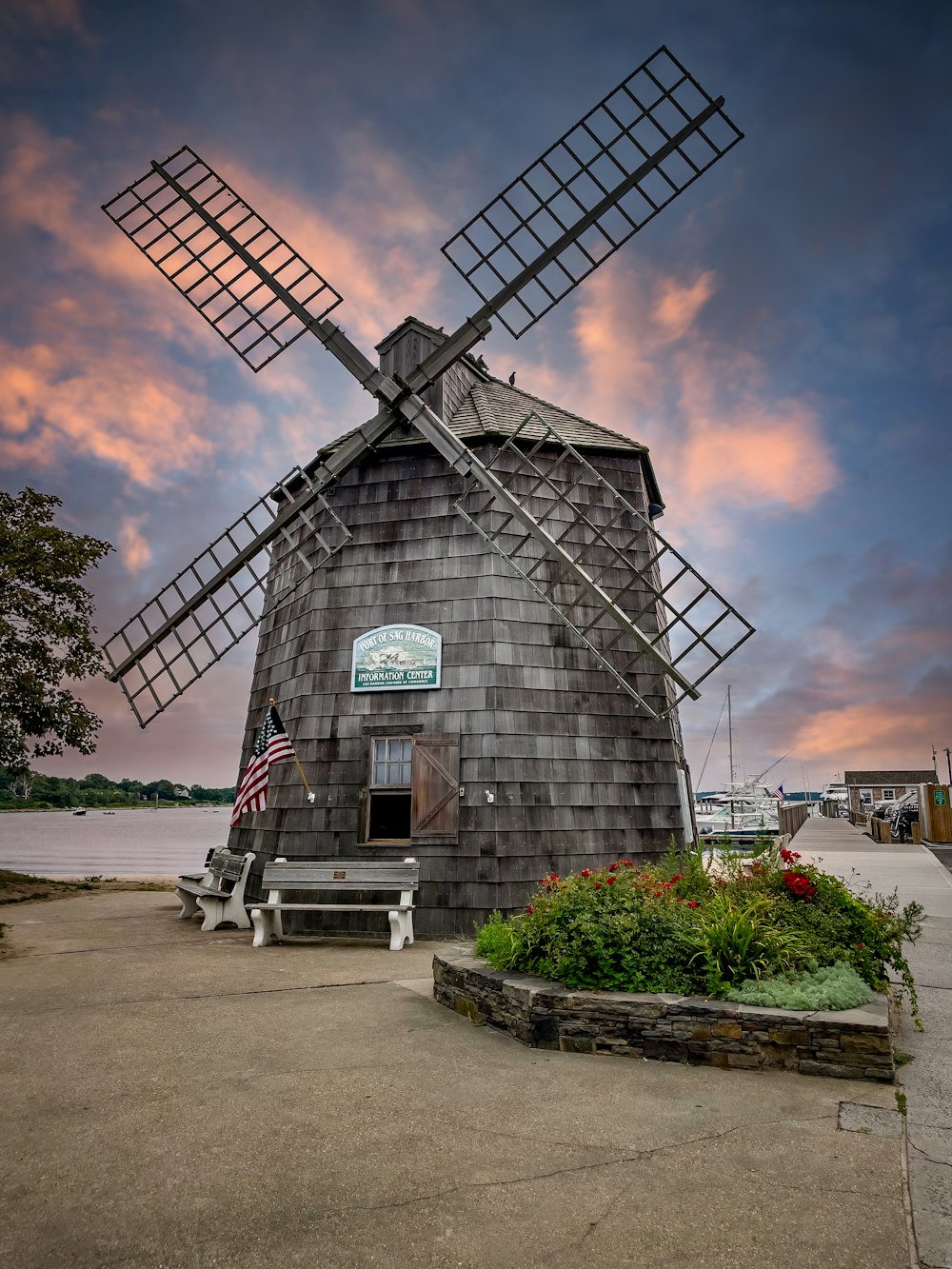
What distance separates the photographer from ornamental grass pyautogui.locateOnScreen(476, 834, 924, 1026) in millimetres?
5930

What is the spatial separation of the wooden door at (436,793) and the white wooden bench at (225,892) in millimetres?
2865

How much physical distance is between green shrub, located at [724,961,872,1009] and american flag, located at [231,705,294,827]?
764cm

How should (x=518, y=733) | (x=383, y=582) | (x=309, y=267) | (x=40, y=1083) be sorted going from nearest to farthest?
(x=40, y=1083) < (x=518, y=733) < (x=383, y=582) < (x=309, y=267)

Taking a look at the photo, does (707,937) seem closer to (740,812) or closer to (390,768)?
(390,768)

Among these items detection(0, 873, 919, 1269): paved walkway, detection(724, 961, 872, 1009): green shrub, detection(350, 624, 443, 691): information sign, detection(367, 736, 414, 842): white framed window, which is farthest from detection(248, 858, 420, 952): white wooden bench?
detection(724, 961, 872, 1009): green shrub

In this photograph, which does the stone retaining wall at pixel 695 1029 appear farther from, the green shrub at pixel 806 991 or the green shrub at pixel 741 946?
the green shrub at pixel 741 946

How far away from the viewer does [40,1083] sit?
199 inches

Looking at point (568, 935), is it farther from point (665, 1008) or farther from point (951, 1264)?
point (951, 1264)

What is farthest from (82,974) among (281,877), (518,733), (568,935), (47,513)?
(47,513)

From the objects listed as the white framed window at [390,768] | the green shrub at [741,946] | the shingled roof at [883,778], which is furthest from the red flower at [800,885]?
the shingled roof at [883,778]

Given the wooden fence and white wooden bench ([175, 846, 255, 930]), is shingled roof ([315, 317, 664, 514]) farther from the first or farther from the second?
the wooden fence

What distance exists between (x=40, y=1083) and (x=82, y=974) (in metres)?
3.54

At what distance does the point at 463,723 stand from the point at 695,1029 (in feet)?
21.3

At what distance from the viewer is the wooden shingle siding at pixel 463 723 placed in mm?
11109
